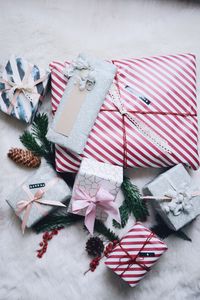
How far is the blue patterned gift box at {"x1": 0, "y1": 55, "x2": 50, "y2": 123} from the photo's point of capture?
55.1 inches

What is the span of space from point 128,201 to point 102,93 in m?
0.43

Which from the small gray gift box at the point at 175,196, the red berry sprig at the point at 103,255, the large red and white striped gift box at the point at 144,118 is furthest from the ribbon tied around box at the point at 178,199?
the red berry sprig at the point at 103,255

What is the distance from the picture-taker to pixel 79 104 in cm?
136

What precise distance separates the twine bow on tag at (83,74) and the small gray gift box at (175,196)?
439mm

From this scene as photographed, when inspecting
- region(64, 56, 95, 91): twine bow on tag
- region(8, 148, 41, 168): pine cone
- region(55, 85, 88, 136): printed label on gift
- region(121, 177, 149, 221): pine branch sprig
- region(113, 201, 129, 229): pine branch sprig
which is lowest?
region(113, 201, 129, 229): pine branch sprig

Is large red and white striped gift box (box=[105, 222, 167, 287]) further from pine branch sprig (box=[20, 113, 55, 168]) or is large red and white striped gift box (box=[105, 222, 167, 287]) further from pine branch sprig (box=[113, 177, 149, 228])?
pine branch sprig (box=[20, 113, 55, 168])

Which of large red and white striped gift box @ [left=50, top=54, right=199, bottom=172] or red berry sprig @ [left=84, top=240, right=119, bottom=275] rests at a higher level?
large red and white striped gift box @ [left=50, top=54, right=199, bottom=172]

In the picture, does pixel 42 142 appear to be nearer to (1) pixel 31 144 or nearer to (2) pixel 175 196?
(1) pixel 31 144

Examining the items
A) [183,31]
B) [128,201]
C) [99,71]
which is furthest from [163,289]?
[183,31]

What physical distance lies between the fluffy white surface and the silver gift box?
17cm

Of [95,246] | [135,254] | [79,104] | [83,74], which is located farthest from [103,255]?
[83,74]

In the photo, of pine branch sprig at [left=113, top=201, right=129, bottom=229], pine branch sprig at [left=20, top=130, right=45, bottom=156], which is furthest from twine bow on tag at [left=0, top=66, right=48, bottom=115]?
pine branch sprig at [left=113, top=201, right=129, bottom=229]

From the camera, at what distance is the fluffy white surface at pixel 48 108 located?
1.44 m

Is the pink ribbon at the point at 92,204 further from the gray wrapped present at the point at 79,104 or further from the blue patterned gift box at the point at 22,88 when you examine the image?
the blue patterned gift box at the point at 22,88
